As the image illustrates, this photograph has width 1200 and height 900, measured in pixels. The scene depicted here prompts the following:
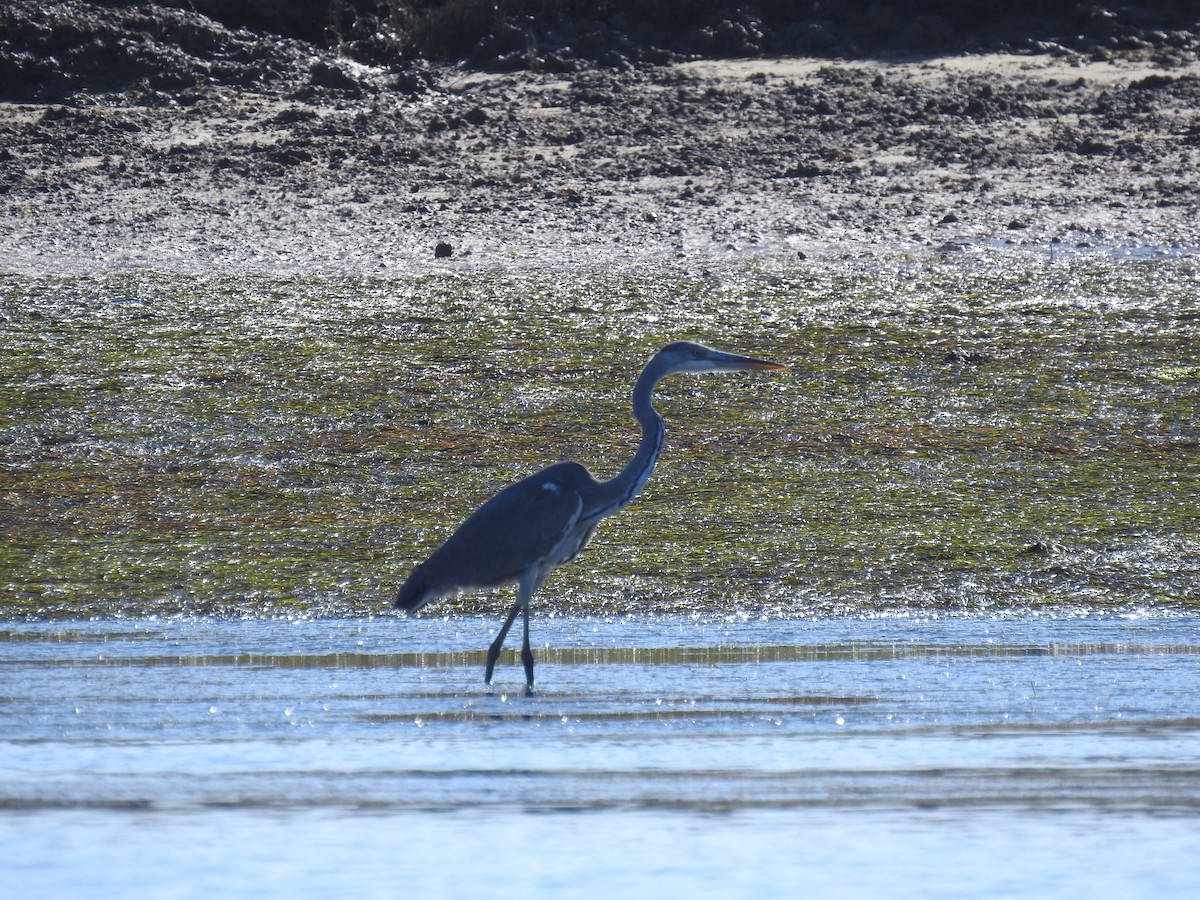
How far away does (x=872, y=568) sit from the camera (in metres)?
9.70

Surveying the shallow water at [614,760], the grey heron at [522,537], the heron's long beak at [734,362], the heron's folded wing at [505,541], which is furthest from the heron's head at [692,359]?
the shallow water at [614,760]

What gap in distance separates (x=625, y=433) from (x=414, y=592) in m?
3.32

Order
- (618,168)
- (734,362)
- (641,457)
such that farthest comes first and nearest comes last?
(618,168) < (734,362) < (641,457)

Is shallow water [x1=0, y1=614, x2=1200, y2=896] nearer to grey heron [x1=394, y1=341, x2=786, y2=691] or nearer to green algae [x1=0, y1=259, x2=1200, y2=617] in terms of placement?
grey heron [x1=394, y1=341, x2=786, y2=691]

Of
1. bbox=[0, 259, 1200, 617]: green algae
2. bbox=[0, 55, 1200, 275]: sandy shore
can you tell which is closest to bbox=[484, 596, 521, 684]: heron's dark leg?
bbox=[0, 259, 1200, 617]: green algae

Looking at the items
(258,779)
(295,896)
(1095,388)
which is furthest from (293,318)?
(295,896)

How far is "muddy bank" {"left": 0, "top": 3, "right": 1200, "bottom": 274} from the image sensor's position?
15.2m

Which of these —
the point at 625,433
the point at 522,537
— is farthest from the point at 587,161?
the point at 522,537

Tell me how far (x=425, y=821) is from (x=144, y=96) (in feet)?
41.8

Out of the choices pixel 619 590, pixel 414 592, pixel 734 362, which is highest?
pixel 734 362

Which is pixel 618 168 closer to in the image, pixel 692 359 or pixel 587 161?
pixel 587 161

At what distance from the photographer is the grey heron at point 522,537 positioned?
8.51m

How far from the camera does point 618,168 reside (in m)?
16.2

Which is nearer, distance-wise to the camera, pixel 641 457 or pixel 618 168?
pixel 641 457
